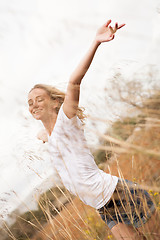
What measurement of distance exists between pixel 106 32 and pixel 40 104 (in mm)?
484

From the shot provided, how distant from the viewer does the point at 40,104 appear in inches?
45.5

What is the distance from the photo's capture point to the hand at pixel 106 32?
0.94 metres

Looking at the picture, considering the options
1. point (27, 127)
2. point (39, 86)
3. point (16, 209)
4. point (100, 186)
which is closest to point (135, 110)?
point (27, 127)

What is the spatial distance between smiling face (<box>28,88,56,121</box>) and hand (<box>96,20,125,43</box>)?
0.40 m

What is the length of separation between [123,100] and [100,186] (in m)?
0.59

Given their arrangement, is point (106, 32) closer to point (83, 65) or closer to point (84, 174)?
point (83, 65)

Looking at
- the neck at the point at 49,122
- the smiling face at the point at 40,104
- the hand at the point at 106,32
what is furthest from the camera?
the neck at the point at 49,122

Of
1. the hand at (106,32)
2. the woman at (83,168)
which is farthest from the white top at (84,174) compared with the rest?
the hand at (106,32)

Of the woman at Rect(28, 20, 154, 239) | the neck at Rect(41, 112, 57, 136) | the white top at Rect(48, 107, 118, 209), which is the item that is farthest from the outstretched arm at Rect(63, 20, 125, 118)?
the neck at Rect(41, 112, 57, 136)

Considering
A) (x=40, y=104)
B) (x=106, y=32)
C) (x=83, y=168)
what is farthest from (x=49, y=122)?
(x=106, y=32)

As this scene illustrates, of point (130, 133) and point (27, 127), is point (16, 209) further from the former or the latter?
point (130, 133)

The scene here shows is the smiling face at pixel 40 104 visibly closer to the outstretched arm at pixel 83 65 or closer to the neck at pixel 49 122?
the neck at pixel 49 122

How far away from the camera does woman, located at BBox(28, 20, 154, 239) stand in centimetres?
102

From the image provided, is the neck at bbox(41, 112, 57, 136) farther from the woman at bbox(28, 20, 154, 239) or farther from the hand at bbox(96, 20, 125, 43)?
the hand at bbox(96, 20, 125, 43)
